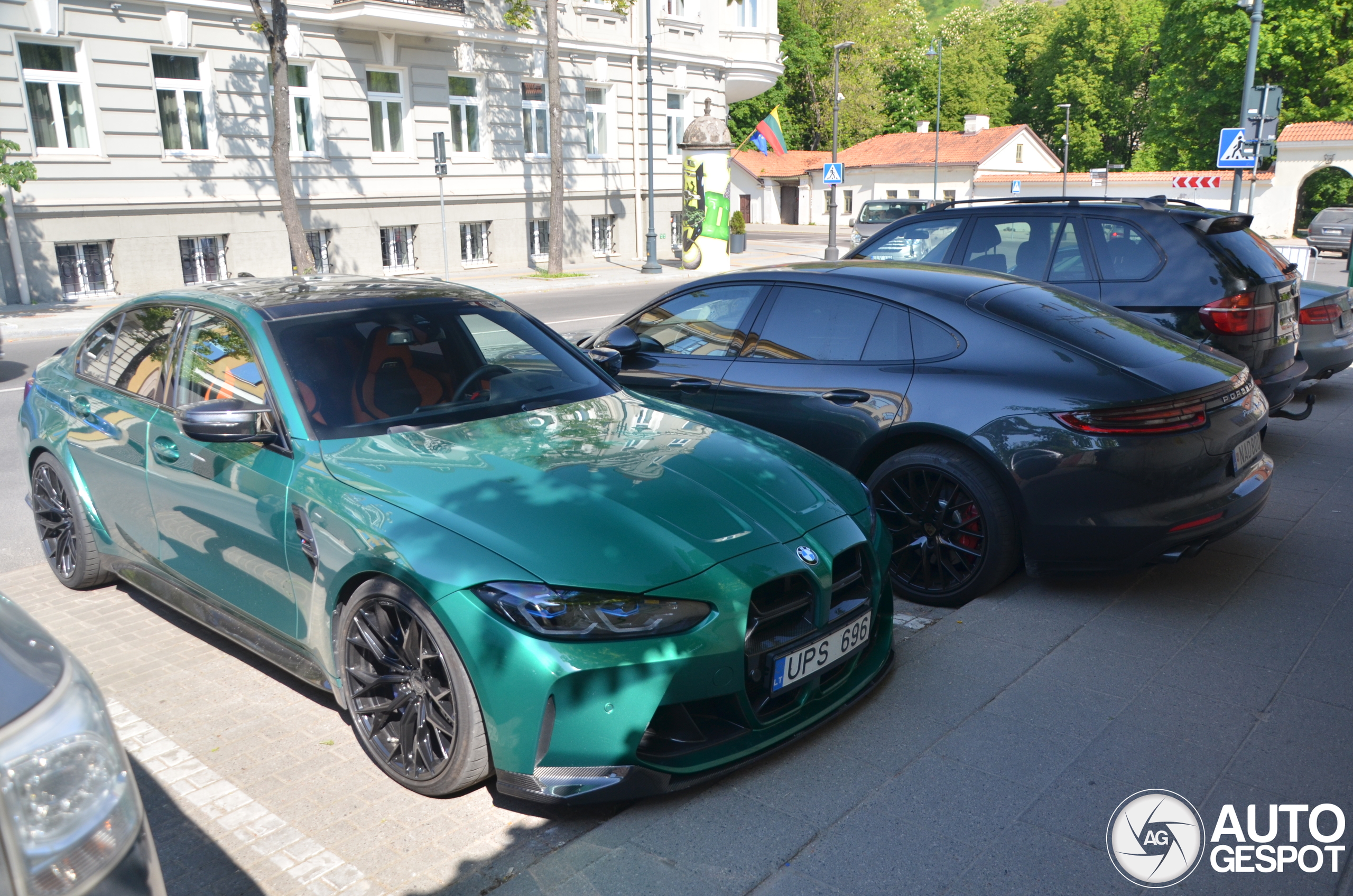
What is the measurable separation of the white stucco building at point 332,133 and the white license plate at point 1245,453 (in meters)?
20.9

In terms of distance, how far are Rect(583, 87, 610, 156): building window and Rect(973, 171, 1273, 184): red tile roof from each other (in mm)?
A: 19603

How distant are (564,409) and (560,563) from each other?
135 centimetres

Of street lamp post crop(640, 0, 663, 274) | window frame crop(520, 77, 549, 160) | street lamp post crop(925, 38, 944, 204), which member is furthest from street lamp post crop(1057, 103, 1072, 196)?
window frame crop(520, 77, 549, 160)

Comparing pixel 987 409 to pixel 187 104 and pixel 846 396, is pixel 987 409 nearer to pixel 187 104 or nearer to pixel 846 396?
pixel 846 396

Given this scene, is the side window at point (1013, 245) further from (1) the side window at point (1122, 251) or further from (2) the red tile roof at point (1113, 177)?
(2) the red tile roof at point (1113, 177)

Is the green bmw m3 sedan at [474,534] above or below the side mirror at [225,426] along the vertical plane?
below

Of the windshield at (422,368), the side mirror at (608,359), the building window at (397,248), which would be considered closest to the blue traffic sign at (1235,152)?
the side mirror at (608,359)

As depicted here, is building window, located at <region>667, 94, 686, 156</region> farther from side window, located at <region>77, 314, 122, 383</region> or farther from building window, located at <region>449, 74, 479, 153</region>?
side window, located at <region>77, 314, 122, 383</region>

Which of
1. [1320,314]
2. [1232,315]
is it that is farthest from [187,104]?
[1232,315]

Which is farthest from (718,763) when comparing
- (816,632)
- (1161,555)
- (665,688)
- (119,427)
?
(119,427)

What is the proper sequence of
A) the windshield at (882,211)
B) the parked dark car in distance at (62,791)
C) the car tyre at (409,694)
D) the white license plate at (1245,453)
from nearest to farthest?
the parked dark car in distance at (62,791) < the car tyre at (409,694) < the white license plate at (1245,453) < the windshield at (882,211)

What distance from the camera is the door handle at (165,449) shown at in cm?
423

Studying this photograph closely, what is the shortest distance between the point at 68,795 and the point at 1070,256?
689 cm

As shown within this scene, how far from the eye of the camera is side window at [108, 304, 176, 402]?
4.59 meters
